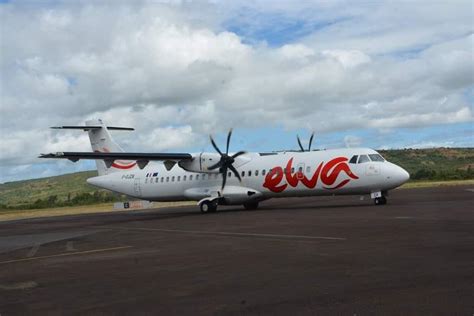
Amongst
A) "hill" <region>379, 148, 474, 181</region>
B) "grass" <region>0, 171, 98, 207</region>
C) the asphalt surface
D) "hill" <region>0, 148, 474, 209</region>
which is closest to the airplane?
the asphalt surface

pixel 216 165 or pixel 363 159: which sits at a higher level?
pixel 216 165

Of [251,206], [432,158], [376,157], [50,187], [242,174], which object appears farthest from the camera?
[50,187]

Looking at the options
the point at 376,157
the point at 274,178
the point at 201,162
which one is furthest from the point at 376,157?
the point at 201,162

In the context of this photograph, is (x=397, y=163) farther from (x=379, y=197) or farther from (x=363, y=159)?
(x=363, y=159)

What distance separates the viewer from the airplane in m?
27.2

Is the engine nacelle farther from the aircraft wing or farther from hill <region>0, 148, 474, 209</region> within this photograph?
hill <region>0, 148, 474, 209</region>

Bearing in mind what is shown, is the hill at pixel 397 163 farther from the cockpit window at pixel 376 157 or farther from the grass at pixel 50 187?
the cockpit window at pixel 376 157

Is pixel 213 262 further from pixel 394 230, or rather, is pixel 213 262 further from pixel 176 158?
pixel 176 158

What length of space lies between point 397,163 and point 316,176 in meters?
94.5

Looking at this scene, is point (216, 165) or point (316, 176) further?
point (216, 165)

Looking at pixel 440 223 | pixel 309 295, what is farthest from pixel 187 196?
pixel 309 295

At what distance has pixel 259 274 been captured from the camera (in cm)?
938

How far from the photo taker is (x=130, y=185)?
36719 mm

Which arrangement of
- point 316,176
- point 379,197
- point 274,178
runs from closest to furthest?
1. point 379,197
2. point 316,176
3. point 274,178
